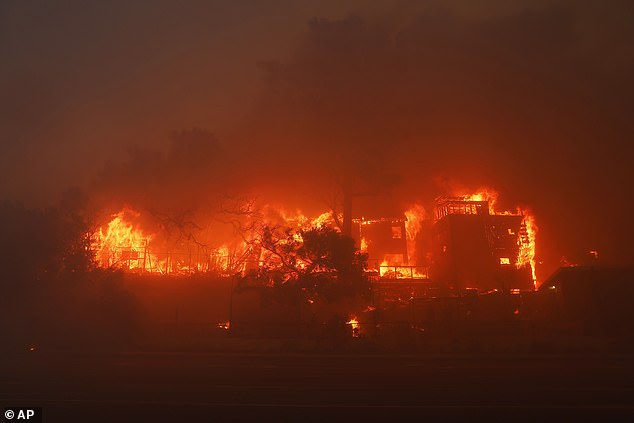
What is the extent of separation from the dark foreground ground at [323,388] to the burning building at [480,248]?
3373cm

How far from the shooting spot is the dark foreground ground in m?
10.4

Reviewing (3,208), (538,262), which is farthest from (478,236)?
(3,208)

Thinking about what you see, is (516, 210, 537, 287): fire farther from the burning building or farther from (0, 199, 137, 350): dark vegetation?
(0, 199, 137, 350): dark vegetation

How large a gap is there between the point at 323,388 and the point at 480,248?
4511 centimetres

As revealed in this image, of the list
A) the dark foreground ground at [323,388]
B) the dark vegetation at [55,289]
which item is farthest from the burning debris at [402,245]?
the dark foreground ground at [323,388]

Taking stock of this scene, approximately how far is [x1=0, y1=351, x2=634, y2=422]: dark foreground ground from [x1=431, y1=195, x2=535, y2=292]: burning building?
33.7 metres

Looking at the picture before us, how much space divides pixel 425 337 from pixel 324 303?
810cm

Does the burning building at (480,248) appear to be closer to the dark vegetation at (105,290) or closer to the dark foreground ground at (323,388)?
the dark vegetation at (105,290)

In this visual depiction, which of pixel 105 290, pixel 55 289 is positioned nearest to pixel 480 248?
pixel 105 290

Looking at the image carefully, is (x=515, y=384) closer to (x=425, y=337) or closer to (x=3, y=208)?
(x=425, y=337)

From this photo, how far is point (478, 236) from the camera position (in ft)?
179

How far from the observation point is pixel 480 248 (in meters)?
54.1

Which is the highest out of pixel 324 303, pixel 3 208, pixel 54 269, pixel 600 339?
pixel 3 208

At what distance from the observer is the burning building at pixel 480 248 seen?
5328 cm
